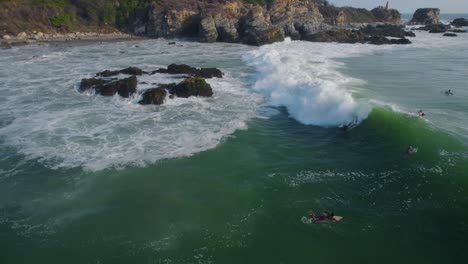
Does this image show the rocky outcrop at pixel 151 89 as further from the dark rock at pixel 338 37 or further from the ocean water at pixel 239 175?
the dark rock at pixel 338 37

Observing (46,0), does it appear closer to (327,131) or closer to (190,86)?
(190,86)

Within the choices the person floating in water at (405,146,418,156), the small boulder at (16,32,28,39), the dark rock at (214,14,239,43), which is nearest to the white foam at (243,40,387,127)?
the person floating in water at (405,146,418,156)

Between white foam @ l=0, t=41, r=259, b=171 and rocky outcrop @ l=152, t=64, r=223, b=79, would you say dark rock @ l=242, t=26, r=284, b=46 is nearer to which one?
white foam @ l=0, t=41, r=259, b=171

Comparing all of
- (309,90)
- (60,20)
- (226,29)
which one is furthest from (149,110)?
(60,20)

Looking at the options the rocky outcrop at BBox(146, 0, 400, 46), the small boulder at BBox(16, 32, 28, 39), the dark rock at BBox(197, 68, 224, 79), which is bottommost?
the dark rock at BBox(197, 68, 224, 79)

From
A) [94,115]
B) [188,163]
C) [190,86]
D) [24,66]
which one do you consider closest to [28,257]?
[188,163]

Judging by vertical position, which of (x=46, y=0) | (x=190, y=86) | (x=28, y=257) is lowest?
(x=28, y=257)

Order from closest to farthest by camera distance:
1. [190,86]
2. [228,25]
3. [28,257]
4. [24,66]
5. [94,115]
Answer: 1. [28,257]
2. [94,115]
3. [190,86]
4. [24,66]
5. [228,25]

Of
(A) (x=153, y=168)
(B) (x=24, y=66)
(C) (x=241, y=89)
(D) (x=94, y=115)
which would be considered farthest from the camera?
(B) (x=24, y=66)
